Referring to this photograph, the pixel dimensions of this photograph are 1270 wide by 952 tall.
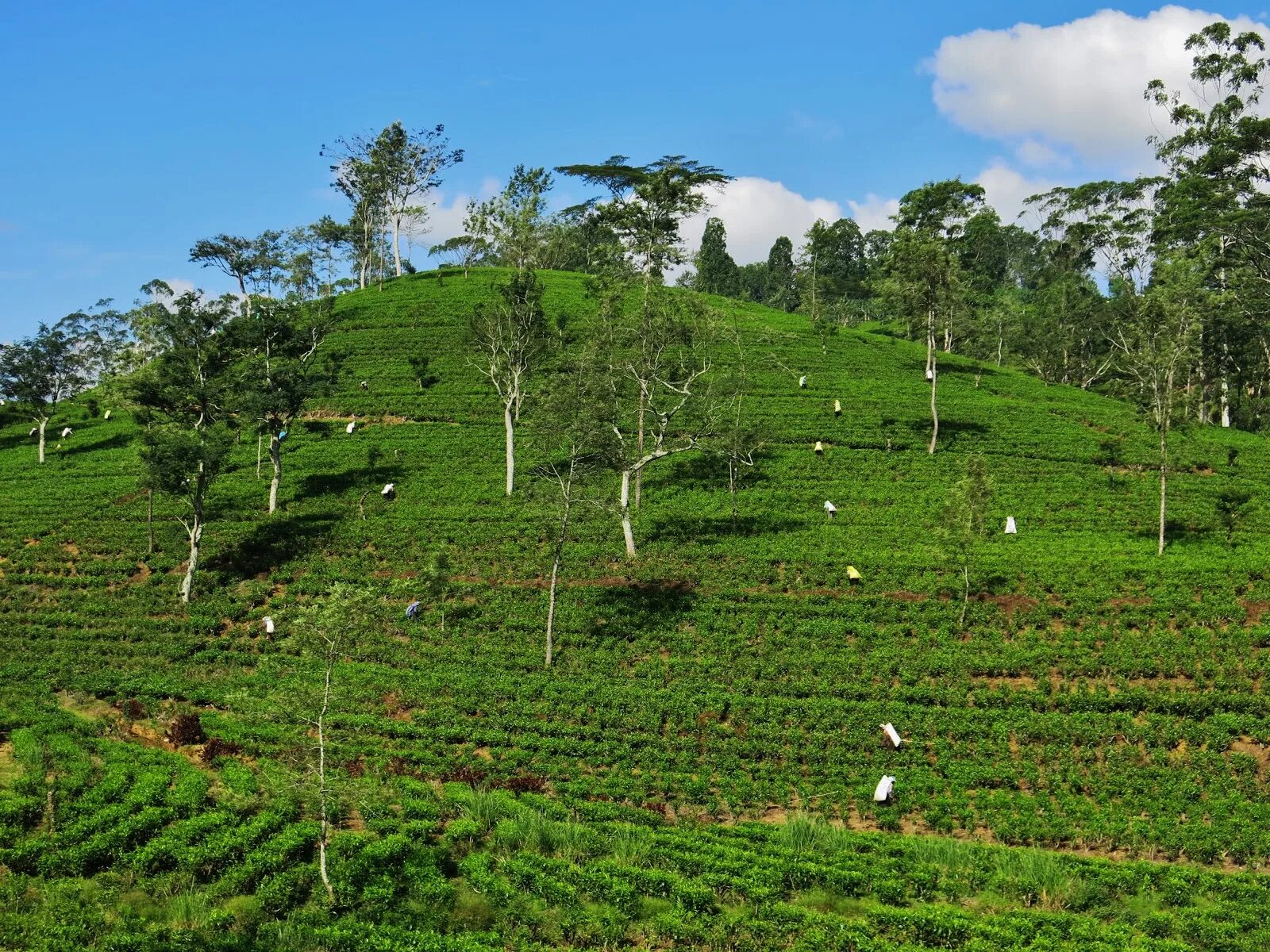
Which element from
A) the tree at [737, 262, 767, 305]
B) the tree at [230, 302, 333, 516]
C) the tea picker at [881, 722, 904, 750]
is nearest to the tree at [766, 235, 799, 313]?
the tree at [737, 262, 767, 305]

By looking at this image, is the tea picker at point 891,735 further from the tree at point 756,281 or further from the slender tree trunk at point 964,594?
the tree at point 756,281

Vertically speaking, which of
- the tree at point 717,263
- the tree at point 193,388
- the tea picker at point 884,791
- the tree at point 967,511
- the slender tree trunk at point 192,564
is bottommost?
the tea picker at point 884,791

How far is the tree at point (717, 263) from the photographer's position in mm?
135875

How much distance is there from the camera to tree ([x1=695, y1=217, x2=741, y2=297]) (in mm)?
135875

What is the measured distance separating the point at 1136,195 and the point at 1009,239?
67172 mm

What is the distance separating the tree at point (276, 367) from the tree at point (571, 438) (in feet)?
57.1

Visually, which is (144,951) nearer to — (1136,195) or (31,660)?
(31,660)

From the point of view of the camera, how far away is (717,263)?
13788cm

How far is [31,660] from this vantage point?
33750mm

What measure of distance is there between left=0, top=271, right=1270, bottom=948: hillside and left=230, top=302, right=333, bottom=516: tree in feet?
17.6

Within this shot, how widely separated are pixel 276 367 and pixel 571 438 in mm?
22840

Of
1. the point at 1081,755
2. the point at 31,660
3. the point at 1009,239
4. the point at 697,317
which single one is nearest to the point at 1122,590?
the point at 1081,755

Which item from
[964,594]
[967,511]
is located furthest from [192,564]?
[964,594]

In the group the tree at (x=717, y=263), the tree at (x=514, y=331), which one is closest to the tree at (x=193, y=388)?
the tree at (x=514, y=331)
